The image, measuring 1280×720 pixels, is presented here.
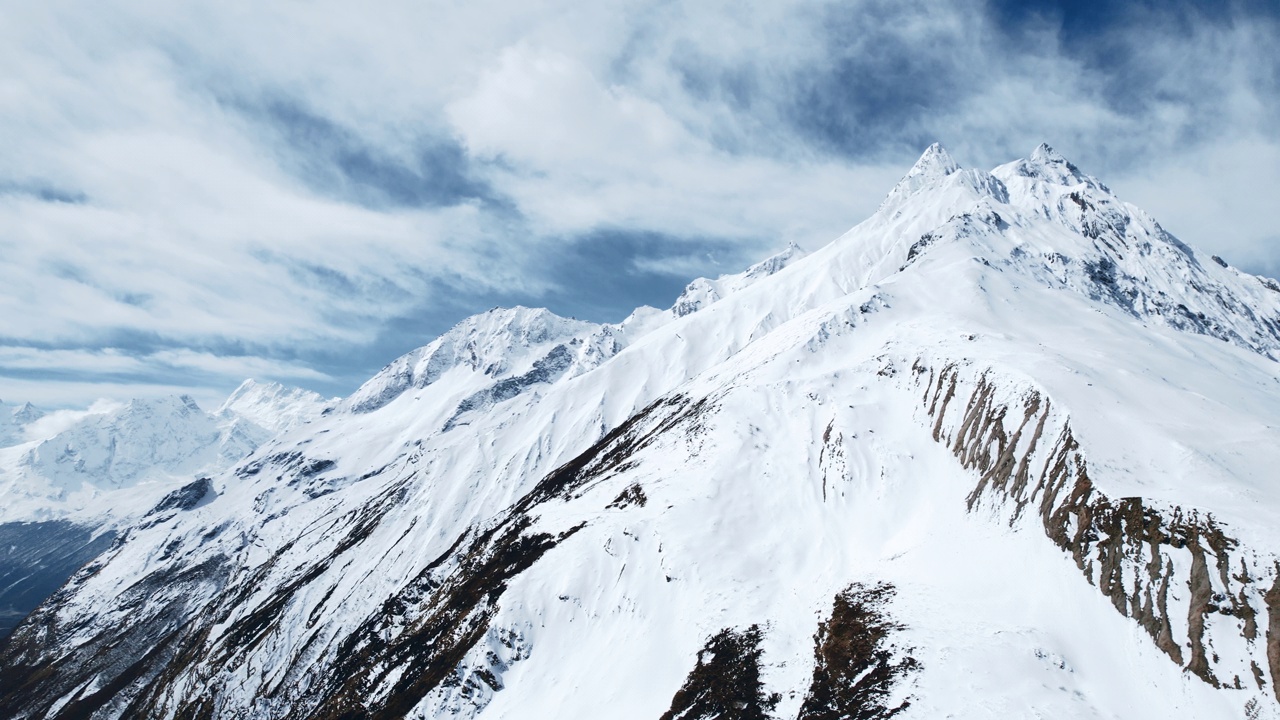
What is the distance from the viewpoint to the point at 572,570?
177 ft

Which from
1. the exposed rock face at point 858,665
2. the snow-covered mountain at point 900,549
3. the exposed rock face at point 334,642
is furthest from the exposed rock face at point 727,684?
the exposed rock face at point 334,642

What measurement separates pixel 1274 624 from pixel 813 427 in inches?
1637

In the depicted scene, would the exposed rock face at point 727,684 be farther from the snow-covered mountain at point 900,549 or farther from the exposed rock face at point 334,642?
the exposed rock face at point 334,642

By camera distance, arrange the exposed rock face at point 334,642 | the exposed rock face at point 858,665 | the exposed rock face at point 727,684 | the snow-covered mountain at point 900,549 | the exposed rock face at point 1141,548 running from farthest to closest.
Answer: the exposed rock face at point 334,642, the exposed rock face at point 727,684, the exposed rock face at point 858,665, the snow-covered mountain at point 900,549, the exposed rock face at point 1141,548

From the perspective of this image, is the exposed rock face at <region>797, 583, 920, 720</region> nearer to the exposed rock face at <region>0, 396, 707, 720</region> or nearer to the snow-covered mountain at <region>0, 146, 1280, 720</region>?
the snow-covered mountain at <region>0, 146, 1280, 720</region>

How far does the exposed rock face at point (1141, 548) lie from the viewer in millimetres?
26422

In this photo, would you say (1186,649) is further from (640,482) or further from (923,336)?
(923,336)

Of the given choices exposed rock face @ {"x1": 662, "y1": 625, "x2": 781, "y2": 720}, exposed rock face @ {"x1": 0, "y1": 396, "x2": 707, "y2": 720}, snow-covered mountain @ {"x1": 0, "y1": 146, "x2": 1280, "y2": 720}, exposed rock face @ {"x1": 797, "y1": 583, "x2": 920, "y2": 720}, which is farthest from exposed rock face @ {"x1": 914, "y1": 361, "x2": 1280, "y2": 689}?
exposed rock face @ {"x1": 0, "y1": 396, "x2": 707, "y2": 720}

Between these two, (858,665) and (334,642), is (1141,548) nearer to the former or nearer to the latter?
(858,665)

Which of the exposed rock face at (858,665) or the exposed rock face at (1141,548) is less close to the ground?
the exposed rock face at (1141,548)

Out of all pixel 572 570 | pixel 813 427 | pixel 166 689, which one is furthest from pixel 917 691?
pixel 166 689

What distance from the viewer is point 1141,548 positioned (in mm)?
31297

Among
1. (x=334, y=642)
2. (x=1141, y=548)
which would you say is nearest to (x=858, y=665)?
(x=1141, y=548)

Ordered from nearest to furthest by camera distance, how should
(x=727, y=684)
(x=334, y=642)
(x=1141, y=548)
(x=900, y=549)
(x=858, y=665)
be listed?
(x=1141, y=548), (x=858, y=665), (x=727, y=684), (x=900, y=549), (x=334, y=642)
